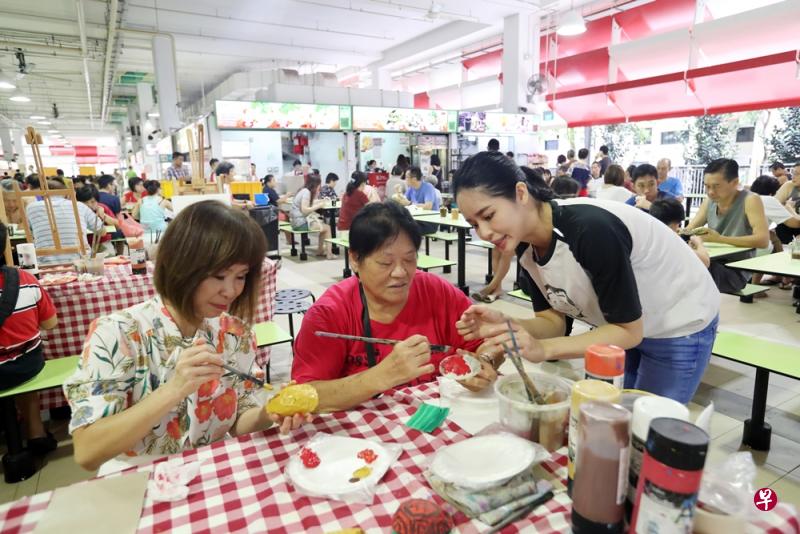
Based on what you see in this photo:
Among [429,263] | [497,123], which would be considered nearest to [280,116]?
[497,123]

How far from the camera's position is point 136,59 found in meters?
14.3

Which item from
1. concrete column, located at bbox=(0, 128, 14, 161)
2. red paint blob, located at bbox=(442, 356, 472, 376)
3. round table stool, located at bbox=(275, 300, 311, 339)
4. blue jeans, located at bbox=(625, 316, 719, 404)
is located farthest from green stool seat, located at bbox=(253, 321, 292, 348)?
concrete column, located at bbox=(0, 128, 14, 161)

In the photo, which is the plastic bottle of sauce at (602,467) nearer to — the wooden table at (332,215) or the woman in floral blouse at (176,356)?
the woman in floral blouse at (176,356)

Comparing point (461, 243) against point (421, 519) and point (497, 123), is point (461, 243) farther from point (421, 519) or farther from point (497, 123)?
point (497, 123)

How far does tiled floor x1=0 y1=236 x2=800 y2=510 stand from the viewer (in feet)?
8.52

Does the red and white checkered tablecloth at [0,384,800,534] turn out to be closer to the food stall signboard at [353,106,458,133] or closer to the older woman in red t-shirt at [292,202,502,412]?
the older woman in red t-shirt at [292,202,502,412]

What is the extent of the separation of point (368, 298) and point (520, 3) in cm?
1116

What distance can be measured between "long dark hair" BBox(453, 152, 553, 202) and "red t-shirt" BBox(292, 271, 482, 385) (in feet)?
1.55

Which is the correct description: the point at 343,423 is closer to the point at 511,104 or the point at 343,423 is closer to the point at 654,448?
the point at 654,448

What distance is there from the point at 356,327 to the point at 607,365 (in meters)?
0.94

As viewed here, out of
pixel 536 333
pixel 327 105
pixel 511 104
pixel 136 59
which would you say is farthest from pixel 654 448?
pixel 136 59

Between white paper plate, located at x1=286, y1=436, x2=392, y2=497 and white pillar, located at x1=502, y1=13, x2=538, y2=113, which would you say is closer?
white paper plate, located at x1=286, y1=436, x2=392, y2=497

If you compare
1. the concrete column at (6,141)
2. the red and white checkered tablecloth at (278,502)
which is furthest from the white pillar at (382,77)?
the concrete column at (6,141)

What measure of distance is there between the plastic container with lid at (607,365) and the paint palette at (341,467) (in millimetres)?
500
